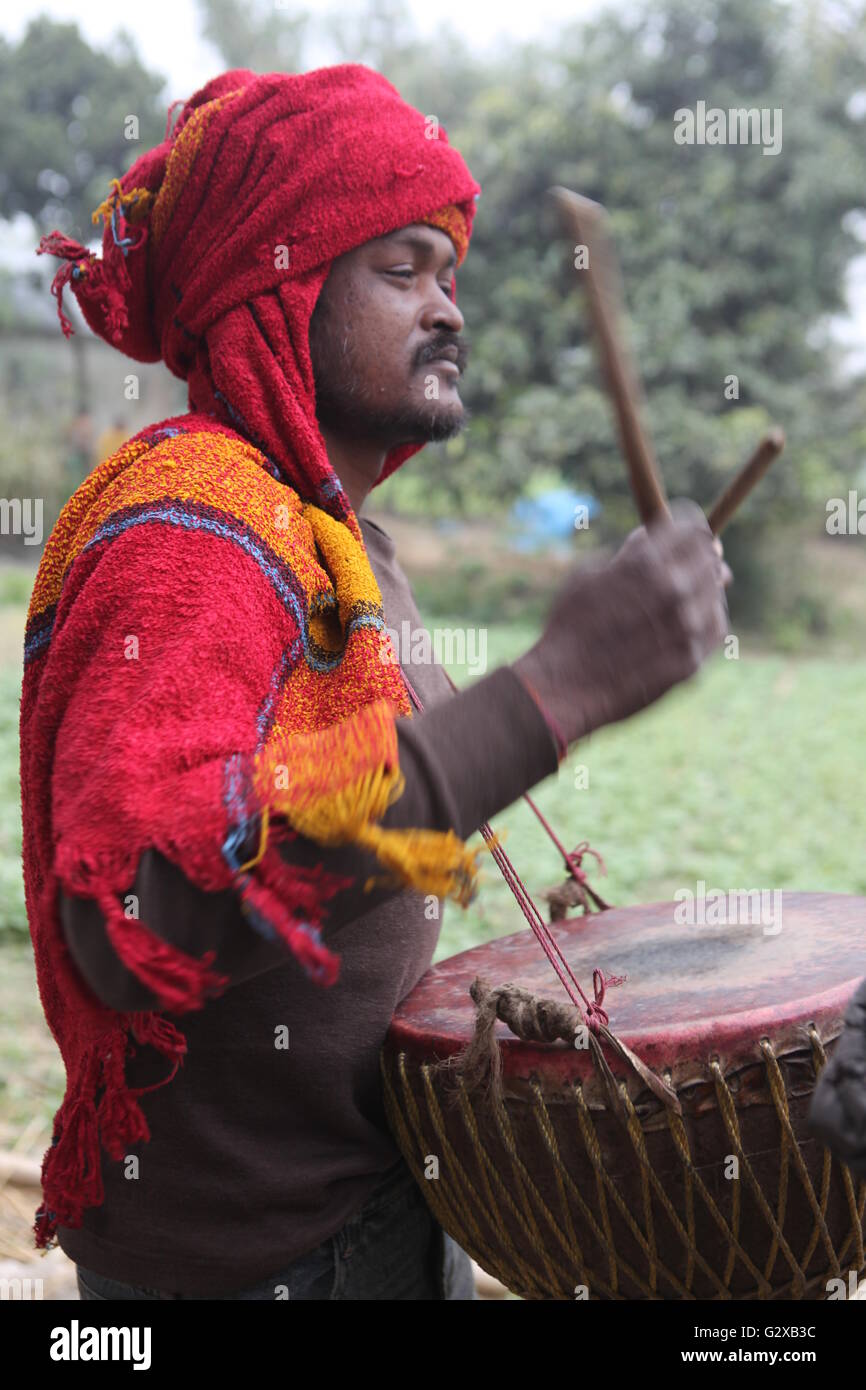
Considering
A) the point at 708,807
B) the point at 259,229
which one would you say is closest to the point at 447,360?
the point at 259,229

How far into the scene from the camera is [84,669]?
4.00 feet

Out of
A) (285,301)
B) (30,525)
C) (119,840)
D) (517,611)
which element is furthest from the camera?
(517,611)

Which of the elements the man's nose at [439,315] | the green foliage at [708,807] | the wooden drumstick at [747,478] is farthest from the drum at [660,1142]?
the green foliage at [708,807]

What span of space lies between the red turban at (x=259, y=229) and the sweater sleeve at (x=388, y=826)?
1.61 ft

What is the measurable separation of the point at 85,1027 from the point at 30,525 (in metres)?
10.2

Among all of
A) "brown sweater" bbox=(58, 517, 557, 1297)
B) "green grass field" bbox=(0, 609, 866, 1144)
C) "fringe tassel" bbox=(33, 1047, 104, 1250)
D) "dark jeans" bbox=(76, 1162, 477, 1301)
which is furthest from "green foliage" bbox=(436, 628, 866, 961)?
"fringe tassel" bbox=(33, 1047, 104, 1250)

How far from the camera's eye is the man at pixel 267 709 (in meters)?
1.05

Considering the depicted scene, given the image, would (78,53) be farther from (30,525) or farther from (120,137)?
(30,525)

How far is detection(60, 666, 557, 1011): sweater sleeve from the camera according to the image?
104cm

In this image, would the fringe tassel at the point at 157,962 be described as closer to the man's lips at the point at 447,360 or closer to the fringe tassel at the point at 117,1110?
the fringe tassel at the point at 117,1110

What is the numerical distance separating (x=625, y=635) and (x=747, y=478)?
0.43 meters

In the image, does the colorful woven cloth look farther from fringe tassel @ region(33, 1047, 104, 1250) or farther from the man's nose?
the man's nose

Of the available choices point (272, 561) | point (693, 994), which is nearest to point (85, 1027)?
point (272, 561)

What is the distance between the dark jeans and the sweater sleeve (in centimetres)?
63
